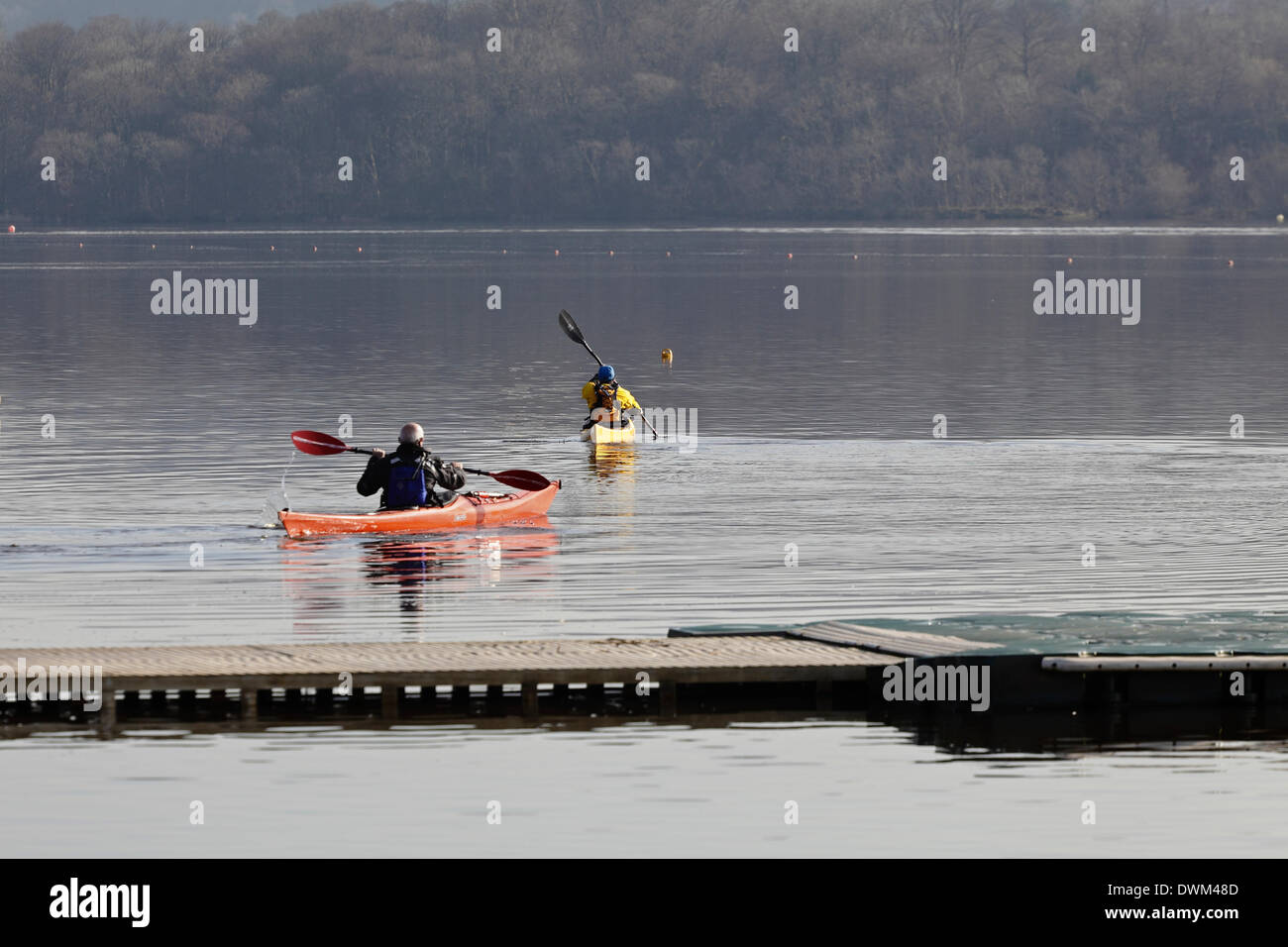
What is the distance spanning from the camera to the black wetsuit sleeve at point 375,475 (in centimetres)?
3678

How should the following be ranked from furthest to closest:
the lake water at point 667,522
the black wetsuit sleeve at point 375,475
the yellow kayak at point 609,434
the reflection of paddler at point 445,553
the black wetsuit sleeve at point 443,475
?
1. the yellow kayak at point 609,434
2. the black wetsuit sleeve at point 443,475
3. the black wetsuit sleeve at point 375,475
4. the reflection of paddler at point 445,553
5. the lake water at point 667,522

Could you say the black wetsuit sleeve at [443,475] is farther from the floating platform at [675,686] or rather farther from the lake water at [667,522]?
the floating platform at [675,686]

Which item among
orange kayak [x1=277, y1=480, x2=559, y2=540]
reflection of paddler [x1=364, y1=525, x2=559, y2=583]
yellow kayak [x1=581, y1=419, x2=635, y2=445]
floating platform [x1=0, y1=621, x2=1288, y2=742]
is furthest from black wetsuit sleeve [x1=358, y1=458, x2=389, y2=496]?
yellow kayak [x1=581, y1=419, x2=635, y2=445]

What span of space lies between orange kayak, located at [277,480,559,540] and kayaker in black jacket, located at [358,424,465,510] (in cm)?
26

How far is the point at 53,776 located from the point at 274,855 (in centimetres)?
336

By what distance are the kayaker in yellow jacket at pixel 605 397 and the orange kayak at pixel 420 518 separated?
12283 millimetres

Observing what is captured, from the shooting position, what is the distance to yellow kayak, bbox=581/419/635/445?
53.0 metres

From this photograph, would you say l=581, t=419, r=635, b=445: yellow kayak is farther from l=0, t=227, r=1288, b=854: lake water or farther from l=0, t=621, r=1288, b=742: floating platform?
l=0, t=621, r=1288, b=742: floating platform

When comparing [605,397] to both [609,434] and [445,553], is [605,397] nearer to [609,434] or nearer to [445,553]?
[609,434]

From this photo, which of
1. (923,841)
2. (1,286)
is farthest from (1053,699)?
(1,286)

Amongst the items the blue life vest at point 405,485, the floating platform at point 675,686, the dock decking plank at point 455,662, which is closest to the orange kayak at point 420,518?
the blue life vest at point 405,485

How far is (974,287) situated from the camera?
12988 cm

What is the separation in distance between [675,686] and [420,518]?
13.4 m

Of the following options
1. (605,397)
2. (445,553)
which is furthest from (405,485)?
(605,397)
